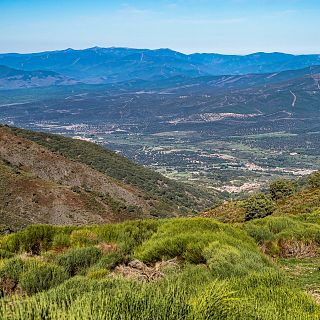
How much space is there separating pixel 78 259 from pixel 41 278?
206 cm

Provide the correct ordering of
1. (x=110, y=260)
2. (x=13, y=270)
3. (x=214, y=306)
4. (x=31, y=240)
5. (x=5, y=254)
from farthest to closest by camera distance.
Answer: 1. (x=31, y=240)
2. (x=5, y=254)
3. (x=110, y=260)
4. (x=13, y=270)
5. (x=214, y=306)

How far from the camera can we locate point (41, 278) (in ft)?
28.0

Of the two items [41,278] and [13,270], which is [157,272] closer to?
[41,278]

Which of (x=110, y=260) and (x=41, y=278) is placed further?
(x=110, y=260)

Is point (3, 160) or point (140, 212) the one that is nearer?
point (140, 212)

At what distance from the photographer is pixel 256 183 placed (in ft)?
406

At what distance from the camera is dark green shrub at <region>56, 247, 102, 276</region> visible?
1025 cm

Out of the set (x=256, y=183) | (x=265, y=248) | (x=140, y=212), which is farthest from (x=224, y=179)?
(x=265, y=248)

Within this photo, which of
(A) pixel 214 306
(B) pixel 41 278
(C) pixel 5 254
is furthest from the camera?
(C) pixel 5 254

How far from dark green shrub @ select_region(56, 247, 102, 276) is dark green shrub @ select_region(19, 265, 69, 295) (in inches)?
36.8

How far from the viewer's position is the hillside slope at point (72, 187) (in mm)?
44844

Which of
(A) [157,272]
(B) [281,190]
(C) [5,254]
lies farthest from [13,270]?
(B) [281,190]

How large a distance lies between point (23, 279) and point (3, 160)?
5159 cm

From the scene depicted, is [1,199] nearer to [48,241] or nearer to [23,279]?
[48,241]
